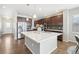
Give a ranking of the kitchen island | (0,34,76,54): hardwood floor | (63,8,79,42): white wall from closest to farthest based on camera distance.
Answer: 1. the kitchen island
2. (0,34,76,54): hardwood floor
3. (63,8,79,42): white wall

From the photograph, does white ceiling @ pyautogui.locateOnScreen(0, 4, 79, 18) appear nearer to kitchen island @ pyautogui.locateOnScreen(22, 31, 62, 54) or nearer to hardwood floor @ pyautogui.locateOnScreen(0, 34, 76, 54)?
kitchen island @ pyautogui.locateOnScreen(22, 31, 62, 54)

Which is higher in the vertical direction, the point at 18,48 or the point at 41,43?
the point at 41,43

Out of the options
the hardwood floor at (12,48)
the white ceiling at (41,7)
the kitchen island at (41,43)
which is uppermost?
the white ceiling at (41,7)

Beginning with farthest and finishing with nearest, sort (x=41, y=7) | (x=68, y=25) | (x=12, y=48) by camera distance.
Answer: (x=68, y=25), (x=41, y=7), (x=12, y=48)

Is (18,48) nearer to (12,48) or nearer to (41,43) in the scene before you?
(12,48)

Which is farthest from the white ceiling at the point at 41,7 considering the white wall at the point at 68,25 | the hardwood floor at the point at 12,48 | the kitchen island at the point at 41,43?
the hardwood floor at the point at 12,48

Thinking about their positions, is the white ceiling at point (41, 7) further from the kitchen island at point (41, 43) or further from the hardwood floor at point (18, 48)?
the hardwood floor at point (18, 48)

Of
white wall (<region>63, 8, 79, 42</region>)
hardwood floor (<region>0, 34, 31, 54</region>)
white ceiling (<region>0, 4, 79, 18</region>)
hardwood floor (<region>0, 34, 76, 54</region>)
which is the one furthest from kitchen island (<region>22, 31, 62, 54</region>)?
white wall (<region>63, 8, 79, 42</region>)

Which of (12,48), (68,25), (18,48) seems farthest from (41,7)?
(12,48)

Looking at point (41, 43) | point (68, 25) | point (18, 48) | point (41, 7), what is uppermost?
point (41, 7)

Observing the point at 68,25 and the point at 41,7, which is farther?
the point at 68,25

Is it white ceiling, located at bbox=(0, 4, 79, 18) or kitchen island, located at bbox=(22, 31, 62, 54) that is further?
white ceiling, located at bbox=(0, 4, 79, 18)

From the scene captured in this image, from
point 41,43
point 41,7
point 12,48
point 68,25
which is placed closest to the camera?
point 41,43
